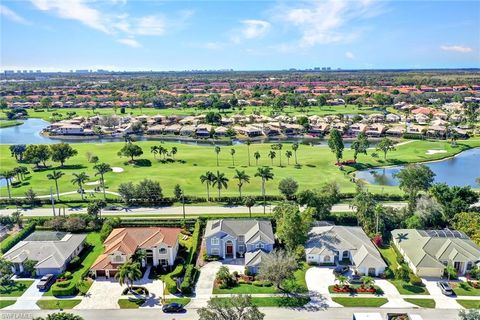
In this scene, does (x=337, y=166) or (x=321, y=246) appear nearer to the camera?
(x=321, y=246)

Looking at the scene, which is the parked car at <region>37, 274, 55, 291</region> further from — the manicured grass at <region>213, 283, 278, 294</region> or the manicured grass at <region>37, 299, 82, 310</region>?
the manicured grass at <region>213, 283, 278, 294</region>

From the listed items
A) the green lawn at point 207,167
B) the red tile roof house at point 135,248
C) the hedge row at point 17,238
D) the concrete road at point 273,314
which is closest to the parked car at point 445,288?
the concrete road at point 273,314

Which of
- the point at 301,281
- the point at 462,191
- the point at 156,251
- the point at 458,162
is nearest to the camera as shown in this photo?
the point at 301,281

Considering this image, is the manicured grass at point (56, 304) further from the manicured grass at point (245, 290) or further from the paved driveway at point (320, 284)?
the paved driveway at point (320, 284)

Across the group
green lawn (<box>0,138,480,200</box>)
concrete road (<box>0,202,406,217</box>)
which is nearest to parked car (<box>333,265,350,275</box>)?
concrete road (<box>0,202,406,217</box>)

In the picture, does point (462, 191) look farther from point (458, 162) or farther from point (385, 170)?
point (458, 162)

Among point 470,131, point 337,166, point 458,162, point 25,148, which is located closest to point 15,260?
point 25,148

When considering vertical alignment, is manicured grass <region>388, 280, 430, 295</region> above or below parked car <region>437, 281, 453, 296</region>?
below
